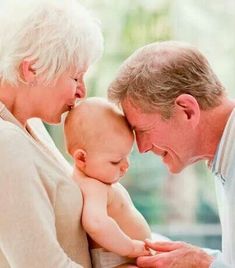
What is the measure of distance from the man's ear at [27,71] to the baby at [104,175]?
151 mm

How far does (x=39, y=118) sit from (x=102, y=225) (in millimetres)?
339

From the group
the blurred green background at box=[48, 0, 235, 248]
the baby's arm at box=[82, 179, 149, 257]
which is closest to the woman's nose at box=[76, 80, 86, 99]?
the baby's arm at box=[82, 179, 149, 257]

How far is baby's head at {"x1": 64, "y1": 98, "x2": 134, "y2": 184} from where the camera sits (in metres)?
1.72

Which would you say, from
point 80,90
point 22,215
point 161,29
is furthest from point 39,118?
point 161,29

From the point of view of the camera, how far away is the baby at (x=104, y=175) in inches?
65.9

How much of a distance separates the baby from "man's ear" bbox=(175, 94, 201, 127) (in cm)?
21

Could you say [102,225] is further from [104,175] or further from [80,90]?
[80,90]

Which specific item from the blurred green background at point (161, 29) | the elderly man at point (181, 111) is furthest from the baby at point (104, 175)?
the blurred green background at point (161, 29)

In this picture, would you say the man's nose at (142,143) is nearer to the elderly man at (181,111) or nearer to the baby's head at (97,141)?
the elderly man at (181,111)

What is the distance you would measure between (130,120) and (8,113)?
35cm

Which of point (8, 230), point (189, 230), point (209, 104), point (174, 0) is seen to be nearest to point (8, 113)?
point (8, 230)

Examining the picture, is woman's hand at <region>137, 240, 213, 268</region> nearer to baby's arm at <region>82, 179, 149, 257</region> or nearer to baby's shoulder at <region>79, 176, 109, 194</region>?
baby's arm at <region>82, 179, 149, 257</region>

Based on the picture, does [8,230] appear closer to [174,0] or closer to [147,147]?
[147,147]

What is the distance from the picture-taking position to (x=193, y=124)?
194 cm
